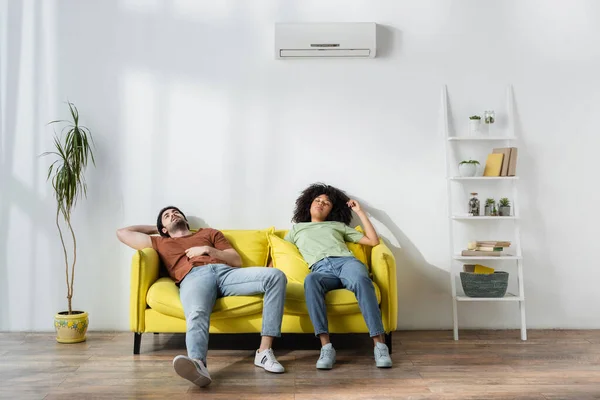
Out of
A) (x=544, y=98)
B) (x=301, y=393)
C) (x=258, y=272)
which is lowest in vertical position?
(x=301, y=393)

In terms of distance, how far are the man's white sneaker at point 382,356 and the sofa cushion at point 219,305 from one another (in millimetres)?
728

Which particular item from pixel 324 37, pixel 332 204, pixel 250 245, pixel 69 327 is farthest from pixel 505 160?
pixel 69 327

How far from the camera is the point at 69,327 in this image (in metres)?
4.07

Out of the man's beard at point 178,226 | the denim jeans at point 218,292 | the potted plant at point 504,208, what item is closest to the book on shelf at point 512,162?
the potted plant at point 504,208

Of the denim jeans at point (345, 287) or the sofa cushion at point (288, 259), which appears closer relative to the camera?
the denim jeans at point (345, 287)

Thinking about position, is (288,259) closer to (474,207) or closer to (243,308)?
(243,308)

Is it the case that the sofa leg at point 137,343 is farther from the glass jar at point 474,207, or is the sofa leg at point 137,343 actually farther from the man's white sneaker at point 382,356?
the glass jar at point 474,207

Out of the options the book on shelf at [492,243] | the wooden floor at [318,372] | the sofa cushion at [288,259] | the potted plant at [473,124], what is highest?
the potted plant at [473,124]

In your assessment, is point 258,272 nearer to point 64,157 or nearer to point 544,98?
point 64,157

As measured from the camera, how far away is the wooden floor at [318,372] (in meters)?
3.02

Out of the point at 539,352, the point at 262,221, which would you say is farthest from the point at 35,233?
the point at 539,352

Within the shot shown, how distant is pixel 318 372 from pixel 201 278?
0.88m

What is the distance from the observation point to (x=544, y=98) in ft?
15.0

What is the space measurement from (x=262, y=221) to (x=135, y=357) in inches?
53.0
